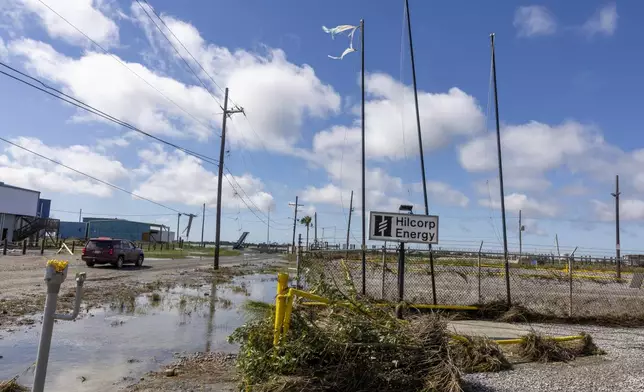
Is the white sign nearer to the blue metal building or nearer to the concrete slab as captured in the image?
the concrete slab

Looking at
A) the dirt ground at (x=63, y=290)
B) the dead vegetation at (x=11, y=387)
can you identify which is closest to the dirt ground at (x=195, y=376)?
the dead vegetation at (x=11, y=387)

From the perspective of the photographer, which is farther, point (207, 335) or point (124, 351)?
point (207, 335)

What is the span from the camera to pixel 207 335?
9.62 m

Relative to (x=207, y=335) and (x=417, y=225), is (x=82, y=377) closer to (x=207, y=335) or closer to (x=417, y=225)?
(x=207, y=335)

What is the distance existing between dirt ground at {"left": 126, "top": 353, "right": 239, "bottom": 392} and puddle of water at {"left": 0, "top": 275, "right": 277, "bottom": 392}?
0.28 metres

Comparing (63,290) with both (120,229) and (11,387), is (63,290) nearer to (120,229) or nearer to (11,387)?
(11,387)

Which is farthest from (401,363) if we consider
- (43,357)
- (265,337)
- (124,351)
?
(124,351)

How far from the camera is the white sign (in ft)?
32.4

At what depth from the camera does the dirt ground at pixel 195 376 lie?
6059 millimetres

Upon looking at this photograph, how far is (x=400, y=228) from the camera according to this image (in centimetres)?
992

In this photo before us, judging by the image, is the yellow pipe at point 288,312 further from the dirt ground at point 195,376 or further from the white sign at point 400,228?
the white sign at point 400,228

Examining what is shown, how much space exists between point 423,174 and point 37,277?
1518 cm

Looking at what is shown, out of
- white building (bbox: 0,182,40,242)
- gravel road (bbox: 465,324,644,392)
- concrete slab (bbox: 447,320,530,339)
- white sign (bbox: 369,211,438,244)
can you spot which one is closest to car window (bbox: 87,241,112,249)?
white sign (bbox: 369,211,438,244)

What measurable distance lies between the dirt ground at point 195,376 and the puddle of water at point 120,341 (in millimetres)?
281
